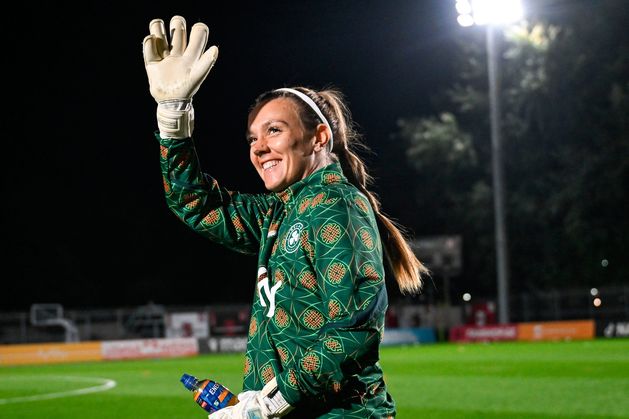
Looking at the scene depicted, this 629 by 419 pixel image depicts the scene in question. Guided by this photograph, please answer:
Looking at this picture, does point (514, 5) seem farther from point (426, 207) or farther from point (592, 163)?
point (426, 207)

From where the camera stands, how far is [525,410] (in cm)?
1023

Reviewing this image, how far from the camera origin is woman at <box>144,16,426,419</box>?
8.70ft

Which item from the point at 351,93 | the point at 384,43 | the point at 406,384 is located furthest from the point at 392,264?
the point at 351,93

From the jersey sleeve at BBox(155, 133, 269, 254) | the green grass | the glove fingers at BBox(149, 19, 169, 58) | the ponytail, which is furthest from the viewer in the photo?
the green grass

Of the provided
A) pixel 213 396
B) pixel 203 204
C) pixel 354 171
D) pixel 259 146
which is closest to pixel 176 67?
pixel 259 146

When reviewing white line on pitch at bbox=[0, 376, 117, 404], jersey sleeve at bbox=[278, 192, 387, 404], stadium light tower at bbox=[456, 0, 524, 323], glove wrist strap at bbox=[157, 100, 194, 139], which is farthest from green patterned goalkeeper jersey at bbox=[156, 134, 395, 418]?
stadium light tower at bbox=[456, 0, 524, 323]

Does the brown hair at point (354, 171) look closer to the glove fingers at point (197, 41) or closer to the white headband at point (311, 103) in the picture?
the white headband at point (311, 103)

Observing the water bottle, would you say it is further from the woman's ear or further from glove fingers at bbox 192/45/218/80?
glove fingers at bbox 192/45/218/80

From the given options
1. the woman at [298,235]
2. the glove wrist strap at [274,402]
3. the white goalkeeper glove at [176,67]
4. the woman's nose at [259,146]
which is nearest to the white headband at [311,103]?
the woman at [298,235]

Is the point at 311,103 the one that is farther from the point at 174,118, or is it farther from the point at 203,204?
the point at 203,204

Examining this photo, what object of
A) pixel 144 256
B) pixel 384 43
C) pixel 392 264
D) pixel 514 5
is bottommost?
pixel 392 264

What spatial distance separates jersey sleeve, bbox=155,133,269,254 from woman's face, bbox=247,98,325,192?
35 centimetres

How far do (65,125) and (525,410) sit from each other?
4882 cm

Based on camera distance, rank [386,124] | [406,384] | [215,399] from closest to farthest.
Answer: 1. [215,399]
2. [406,384]
3. [386,124]
